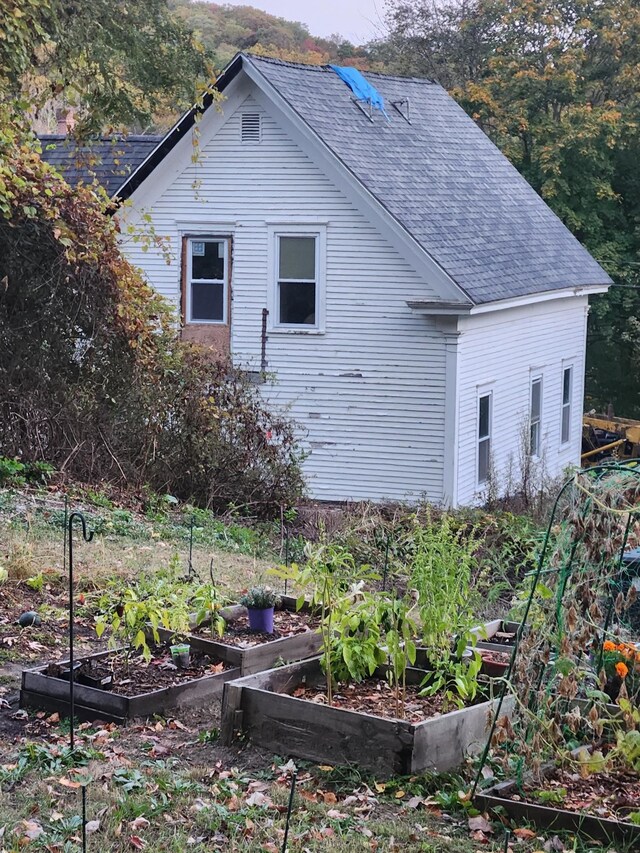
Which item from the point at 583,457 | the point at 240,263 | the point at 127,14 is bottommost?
the point at 583,457

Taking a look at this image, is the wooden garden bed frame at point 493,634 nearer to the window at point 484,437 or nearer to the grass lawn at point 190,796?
the grass lawn at point 190,796

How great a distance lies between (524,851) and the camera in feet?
16.1

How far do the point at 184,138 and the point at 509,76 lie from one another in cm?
1564

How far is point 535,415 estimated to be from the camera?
23422 millimetres

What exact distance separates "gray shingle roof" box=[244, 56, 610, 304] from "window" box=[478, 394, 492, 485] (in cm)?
207

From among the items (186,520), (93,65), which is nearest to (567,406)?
(186,520)

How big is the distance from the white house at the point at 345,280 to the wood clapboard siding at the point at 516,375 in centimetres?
6

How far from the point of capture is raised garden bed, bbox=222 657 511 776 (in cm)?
564

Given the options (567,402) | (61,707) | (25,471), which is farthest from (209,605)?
(567,402)

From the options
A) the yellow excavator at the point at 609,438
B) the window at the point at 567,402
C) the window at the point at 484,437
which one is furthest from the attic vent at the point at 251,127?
the yellow excavator at the point at 609,438

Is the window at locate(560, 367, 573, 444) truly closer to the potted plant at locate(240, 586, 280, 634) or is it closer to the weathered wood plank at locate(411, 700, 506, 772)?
the potted plant at locate(240, 586, 280, 634)

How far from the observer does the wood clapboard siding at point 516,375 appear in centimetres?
1969

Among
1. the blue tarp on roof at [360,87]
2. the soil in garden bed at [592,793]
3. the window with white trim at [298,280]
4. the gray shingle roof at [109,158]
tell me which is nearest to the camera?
the soil in garden bed at [592,793]

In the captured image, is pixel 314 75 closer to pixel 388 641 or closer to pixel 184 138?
pixel 184 138
